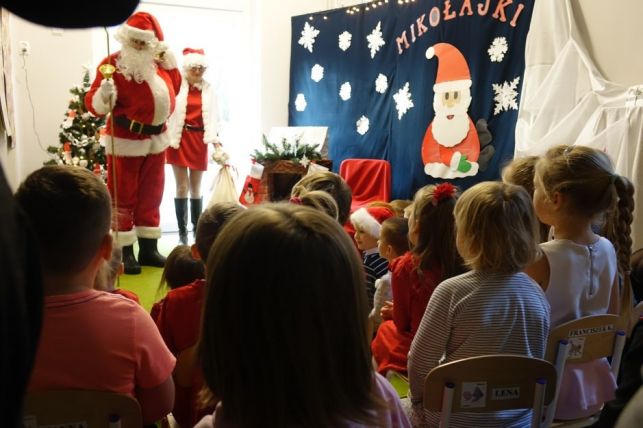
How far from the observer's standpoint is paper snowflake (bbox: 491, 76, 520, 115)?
12.4 feet

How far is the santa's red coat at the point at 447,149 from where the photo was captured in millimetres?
4094

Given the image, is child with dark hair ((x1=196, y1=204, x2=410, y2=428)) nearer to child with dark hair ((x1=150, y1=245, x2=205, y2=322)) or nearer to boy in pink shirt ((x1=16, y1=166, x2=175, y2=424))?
boy in pink shirt ((x1=16, y1=166, x2=175, y2=424))

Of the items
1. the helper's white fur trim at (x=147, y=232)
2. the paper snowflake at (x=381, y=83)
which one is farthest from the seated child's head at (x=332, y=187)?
the paper snowflake at (x=381, y=83)

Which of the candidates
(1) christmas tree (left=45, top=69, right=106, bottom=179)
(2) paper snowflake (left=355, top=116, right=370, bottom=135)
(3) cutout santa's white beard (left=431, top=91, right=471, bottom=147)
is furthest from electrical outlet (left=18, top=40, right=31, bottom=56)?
(3) cutout santa's white beard (left=431, top=91, right=471, bottom=147)

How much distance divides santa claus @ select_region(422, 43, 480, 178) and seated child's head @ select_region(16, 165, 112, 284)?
3323mm

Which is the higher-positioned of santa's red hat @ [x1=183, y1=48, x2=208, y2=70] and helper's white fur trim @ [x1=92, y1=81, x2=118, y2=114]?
santa's red hat @ [x1=183, y1=48, x2=208, y2=70]

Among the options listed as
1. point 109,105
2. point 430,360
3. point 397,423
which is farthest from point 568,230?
point 109,105

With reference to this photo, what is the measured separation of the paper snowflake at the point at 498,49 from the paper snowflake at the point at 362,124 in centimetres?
157

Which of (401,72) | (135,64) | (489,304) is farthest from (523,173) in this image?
(401,72)

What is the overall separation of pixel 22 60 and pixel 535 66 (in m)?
4.76

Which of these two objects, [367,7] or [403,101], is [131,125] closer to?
[403,101]

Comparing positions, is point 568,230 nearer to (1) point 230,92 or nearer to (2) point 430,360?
(2) point 430,360

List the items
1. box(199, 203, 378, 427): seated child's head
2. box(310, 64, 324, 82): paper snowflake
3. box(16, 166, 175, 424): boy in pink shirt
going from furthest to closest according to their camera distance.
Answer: box(310, 64, 324, 82): paper snowflake, box(16, 166, 175, 424): boy in pink shirt, box(199, 203, 378, 427): seated child's head

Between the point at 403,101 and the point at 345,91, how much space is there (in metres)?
0.90
